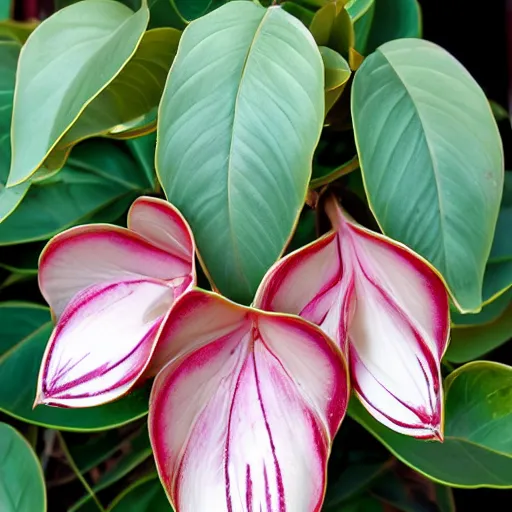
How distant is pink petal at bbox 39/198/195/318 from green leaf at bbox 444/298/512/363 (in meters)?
0.29

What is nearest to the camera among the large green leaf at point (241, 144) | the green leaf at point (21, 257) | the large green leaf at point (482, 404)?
the large green leaf at point (241, 144)

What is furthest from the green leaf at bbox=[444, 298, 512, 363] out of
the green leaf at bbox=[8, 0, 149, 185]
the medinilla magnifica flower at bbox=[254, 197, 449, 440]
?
the green leaf at bbox=[8, 0, 149, 185]

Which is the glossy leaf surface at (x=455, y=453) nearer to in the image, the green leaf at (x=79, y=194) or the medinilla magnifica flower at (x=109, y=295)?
the medinilla magnifica flower at (x=109, y=295)

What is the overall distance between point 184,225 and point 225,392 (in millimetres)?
121

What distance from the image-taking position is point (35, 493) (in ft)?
1.81

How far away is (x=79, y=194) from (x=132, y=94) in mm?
144

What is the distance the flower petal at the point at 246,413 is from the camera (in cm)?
43

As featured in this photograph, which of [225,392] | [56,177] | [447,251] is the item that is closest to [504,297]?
[447,251]

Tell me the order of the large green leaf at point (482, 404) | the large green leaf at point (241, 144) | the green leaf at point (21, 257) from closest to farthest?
the large green leaf at point (241, 144) → the large green leaf at point (482, 404) → the green leaf at point (21, 257)

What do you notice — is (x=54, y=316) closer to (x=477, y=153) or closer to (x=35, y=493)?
(x=35, y=493)

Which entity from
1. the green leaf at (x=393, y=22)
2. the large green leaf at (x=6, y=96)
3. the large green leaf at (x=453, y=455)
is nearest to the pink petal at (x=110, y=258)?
the large green leaf at (x=6, y=96)

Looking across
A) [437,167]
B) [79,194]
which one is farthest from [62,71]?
[437,167]

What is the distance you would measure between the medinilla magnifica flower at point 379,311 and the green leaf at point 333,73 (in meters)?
0.11

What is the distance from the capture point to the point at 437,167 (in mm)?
462
